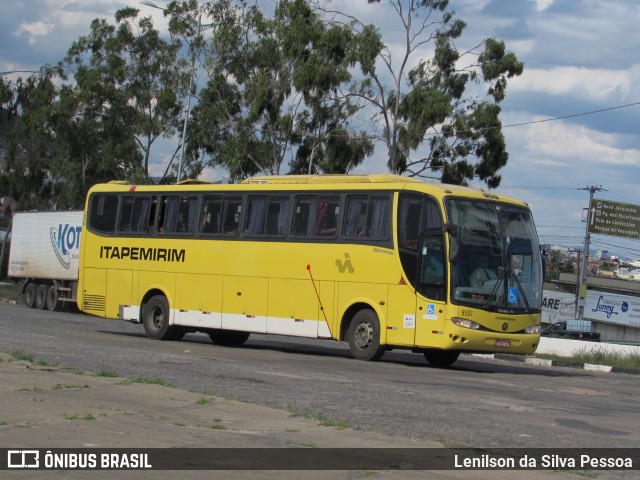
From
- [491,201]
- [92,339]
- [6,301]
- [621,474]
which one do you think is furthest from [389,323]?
[6,301]

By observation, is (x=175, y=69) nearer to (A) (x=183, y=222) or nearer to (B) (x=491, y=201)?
(A) (x=183, y=222)

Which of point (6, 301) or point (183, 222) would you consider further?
point (6, 301)

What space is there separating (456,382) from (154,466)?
31.6ft

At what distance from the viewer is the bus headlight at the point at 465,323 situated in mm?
18531

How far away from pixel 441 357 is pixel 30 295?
24.3 meters

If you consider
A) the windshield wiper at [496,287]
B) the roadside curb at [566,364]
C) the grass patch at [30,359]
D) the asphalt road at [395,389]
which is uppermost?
the windshield wiper at [496,287]

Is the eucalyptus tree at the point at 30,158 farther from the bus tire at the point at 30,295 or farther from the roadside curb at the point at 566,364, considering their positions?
the roadside curb at the point at 566,364

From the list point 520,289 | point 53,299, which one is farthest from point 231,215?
point 53,299

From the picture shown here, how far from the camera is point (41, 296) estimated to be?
1580 inches

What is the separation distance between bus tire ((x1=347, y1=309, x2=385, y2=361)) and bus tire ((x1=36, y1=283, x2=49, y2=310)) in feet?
73.9

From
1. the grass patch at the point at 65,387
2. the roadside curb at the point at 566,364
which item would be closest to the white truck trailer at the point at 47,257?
the roadside curb at the point at 566,364

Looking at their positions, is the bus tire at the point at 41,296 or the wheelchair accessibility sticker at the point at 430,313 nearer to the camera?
the wheelchair accessibility sticker at the point at 430,313

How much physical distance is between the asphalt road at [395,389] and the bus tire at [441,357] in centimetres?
30

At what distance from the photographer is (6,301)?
47.6 metres
